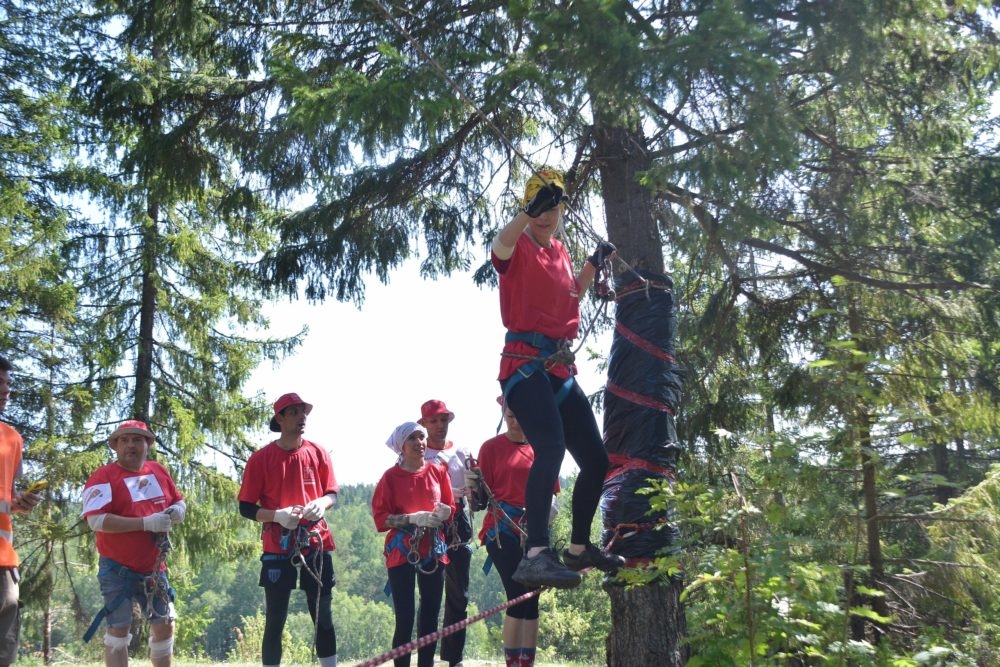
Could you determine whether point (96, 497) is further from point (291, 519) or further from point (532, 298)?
point (532, 298)

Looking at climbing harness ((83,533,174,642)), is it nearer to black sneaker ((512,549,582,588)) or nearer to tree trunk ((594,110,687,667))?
black sneaker ((512,549,582,588))

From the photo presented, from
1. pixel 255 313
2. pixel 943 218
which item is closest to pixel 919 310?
pixel 943 218

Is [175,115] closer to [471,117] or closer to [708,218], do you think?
[471,117]

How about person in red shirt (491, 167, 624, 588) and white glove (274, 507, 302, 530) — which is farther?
white glove (274, 507, 302, 530)

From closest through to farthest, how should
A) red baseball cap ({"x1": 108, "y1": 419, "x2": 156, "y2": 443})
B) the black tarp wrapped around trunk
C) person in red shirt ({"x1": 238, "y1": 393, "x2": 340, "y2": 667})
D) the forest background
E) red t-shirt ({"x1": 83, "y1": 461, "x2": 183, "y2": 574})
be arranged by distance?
the forest background → the black tarp wrapped around trunk → red t-shirt ({"x1": 83, "y1": 461, "x2": 183, "y2": 574}) → person in red shirt ({"x1": 238, "y1": 393, "x2": 340, "y2": 667}) → red baseball cap ({"x1": 108, "y1": 419, "x2": 156, "y2": 443})

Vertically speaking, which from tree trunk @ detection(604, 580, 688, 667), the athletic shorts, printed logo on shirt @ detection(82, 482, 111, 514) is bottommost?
tree trunk @ detection(604, 580, 688, 667)

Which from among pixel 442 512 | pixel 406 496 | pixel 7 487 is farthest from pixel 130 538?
pixel 442 512

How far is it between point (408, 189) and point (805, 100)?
10.6 ft

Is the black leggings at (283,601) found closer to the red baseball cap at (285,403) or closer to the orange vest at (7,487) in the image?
the red baseball cap at (285,403)

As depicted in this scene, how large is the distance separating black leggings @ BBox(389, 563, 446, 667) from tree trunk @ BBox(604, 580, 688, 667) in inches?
46.3

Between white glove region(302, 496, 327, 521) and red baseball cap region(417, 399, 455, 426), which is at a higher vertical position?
red baseball cap region(417, 399, 455, 426)

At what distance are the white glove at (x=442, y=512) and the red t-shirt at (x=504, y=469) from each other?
0.80ft

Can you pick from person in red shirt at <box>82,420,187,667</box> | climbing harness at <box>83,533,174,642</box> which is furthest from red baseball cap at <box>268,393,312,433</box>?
climbing harness at <box>83,533,174,642</box>

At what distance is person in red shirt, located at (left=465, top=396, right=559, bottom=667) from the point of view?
5.83 m
